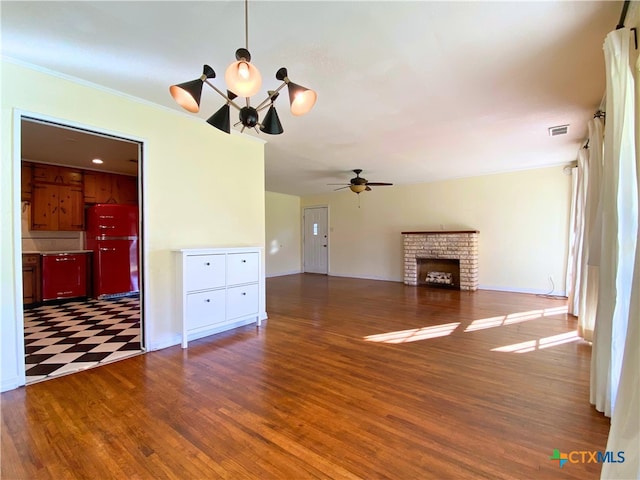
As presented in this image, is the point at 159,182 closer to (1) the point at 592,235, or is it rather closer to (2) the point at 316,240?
(1) the point at 592,235

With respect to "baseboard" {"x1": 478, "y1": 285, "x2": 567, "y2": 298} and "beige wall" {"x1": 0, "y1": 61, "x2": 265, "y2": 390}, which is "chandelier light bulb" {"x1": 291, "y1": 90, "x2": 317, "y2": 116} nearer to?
"beige wall" {"x1": 0, "y1": 61, "x2": 265, "y2": 390}

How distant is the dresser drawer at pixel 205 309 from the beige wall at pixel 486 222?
5308mm

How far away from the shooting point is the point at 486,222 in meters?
6.53

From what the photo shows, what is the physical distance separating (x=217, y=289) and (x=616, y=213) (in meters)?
3.47

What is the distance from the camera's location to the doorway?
3369mm

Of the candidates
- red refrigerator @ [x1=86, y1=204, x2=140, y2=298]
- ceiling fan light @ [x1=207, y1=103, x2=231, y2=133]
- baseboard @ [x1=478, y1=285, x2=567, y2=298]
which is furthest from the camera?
baseboard @ [x1=478, y1=285, x2=567, y2=298]

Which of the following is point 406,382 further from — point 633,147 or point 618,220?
point 633,147

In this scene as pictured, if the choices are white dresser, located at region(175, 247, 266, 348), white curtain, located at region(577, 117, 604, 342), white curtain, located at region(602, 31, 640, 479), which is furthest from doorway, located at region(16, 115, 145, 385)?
white curtain, located at region(577, 117, 604, 342)

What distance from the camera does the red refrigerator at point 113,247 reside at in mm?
5402

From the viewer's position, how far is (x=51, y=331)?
364cm

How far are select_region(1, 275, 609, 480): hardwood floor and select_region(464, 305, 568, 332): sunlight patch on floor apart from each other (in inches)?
15.2

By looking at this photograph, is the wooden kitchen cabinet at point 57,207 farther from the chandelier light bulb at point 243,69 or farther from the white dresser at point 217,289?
the chandelier light bulb at point 243,69

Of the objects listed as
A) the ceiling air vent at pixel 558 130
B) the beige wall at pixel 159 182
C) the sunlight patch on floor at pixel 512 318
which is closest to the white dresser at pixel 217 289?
the beige wall at pixel 159 182

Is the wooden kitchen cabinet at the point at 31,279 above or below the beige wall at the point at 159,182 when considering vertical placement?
below
